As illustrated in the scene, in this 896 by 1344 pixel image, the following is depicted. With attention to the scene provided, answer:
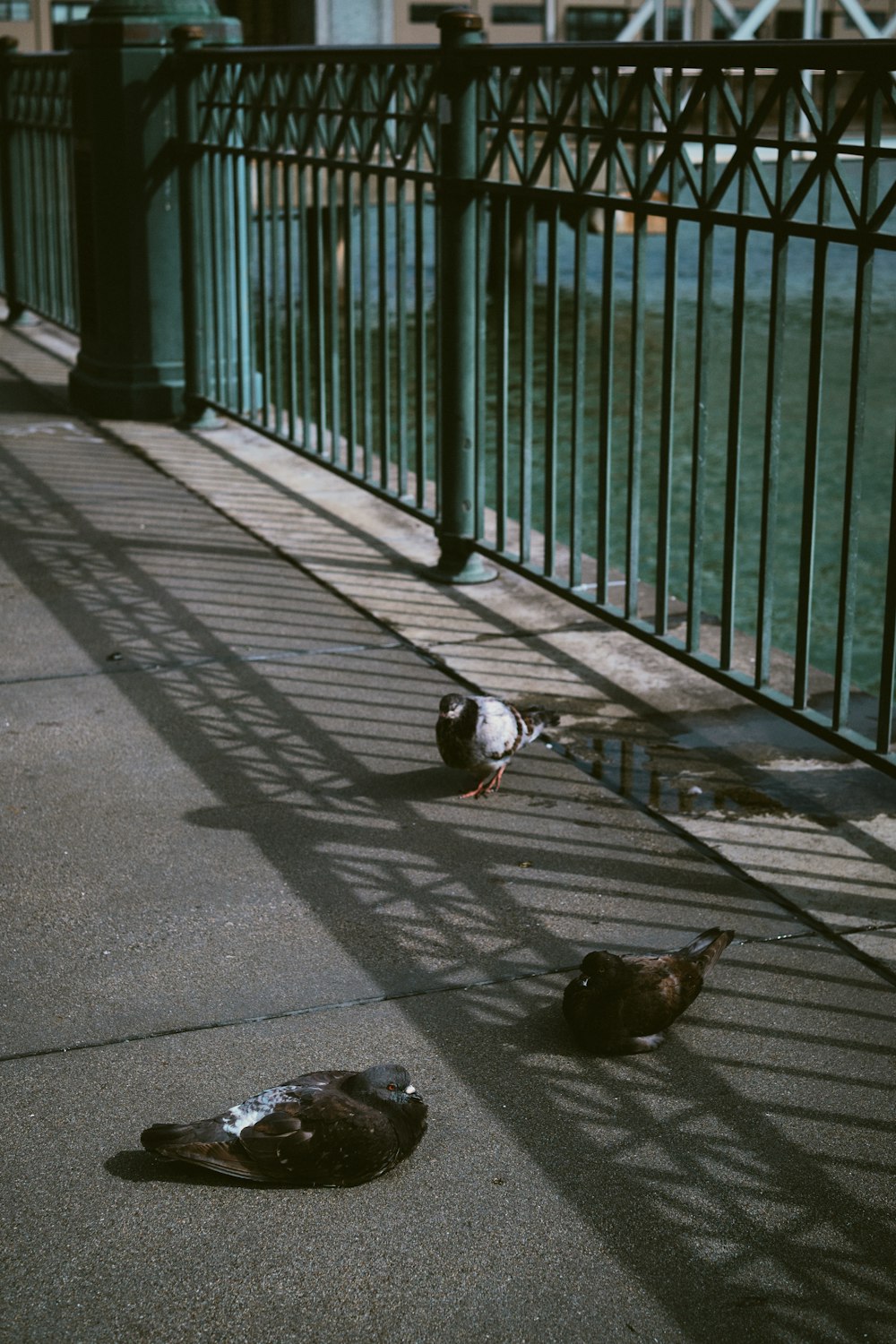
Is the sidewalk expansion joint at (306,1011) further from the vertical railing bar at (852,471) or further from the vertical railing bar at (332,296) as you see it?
the vertical railing bar at (332,296)

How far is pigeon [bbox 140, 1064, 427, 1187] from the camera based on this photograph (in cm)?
283

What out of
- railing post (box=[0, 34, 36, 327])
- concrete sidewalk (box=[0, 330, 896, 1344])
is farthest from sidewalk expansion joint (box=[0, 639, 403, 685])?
railing post (box=[0, 34, 36, 327])

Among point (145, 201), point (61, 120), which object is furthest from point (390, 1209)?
point (61, 120)

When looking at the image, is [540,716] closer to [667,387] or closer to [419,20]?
[667,387]

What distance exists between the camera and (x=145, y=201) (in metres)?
8.91

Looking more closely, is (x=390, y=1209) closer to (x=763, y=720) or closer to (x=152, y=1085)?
(x=152, y=1085)

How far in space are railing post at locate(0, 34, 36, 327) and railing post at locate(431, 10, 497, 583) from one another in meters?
7.29

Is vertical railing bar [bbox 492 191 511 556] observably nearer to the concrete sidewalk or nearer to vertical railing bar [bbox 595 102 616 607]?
the concrete sidewalk

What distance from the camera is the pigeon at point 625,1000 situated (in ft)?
10.5

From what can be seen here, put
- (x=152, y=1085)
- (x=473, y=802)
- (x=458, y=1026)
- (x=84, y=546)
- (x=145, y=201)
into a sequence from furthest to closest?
(x=145, y=201), (x=84, y=546), (x=473, y=802), (x=458, y=1026), (x=152, y=1085)

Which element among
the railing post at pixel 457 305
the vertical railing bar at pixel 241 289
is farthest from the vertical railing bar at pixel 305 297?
the railing post at pixel 457 305

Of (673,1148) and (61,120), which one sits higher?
(61,120)

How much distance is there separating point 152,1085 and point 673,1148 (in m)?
0.96

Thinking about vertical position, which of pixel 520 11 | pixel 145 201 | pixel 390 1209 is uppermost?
→ pixel 520 11
